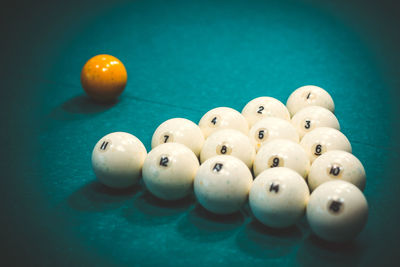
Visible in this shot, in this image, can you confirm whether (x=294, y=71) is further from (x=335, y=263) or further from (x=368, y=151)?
(x=335, y=263)

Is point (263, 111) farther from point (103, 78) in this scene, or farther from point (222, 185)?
point (103, 78)

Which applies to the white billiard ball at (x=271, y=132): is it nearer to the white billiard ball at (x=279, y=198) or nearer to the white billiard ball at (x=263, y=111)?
the white billiard ball at (x=263, y=111)

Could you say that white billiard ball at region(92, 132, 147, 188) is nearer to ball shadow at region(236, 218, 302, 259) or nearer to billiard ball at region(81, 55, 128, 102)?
ball shadow at region(236, 218, 302, 259)

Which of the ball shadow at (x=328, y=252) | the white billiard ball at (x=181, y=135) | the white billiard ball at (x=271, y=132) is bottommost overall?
the ball shadow at (x=328, y=252)

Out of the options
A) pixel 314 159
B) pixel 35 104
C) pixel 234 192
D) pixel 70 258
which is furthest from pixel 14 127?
pixel 314 159

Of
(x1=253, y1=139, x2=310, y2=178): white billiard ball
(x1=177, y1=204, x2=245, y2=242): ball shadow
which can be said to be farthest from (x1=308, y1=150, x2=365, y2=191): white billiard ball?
(x1=177, y1=204, x2=245, y2=242): ball shadow

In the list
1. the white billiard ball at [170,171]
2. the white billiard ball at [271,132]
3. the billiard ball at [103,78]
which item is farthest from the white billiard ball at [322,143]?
the billiard ball at [103,78]
